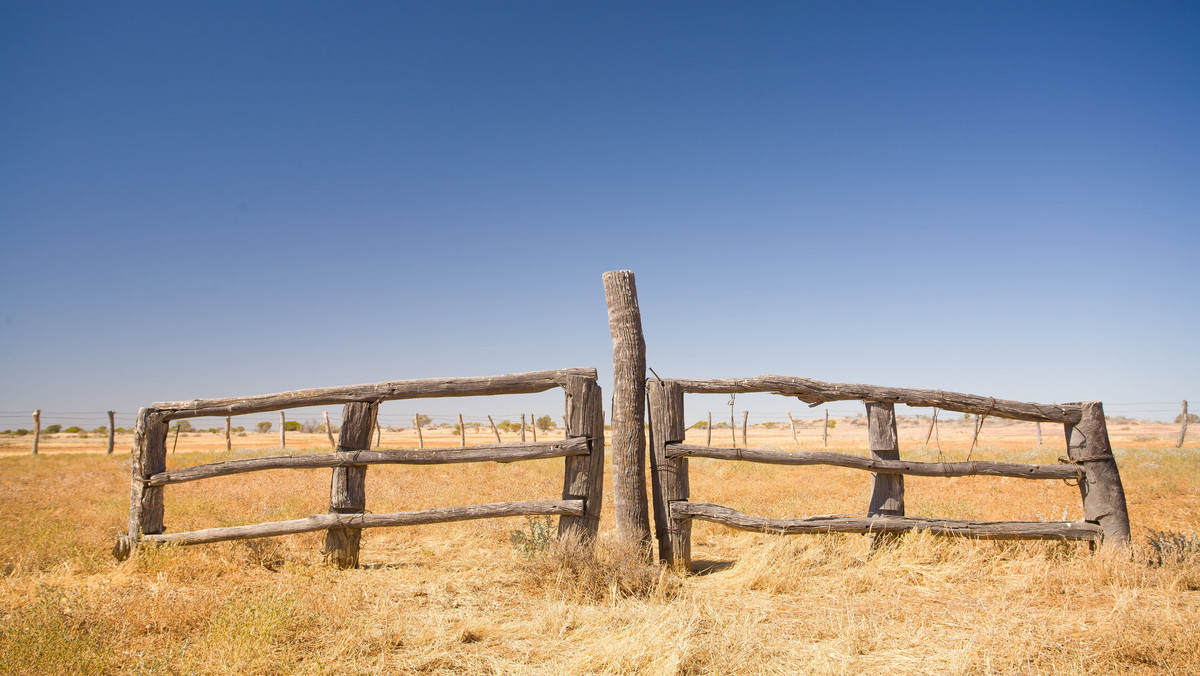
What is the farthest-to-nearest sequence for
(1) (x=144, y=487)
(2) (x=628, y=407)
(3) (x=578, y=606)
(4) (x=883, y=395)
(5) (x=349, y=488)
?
1. (1) (x=144, y=487)
2. (4) (x=883, y=395)
3. (5) (x=349, y=488)
4. (2) (x=628, y=407)
5. (3) (x=578, y=606)

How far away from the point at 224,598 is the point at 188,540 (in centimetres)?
170

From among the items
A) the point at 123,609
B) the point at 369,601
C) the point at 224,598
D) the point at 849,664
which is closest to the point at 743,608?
the point at 849,664

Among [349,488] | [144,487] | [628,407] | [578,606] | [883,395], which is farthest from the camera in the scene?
[144,487]

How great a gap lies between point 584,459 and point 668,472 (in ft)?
2.49

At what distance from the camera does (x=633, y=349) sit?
5406 millimetres

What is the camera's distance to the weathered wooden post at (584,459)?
5281 mm

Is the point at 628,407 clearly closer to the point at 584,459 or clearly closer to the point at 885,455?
the point at 584,459

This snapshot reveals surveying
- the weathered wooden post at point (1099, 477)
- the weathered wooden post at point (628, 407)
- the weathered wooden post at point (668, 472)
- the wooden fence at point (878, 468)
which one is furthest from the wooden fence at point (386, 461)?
the weathered wooden post at point (1099, 477)

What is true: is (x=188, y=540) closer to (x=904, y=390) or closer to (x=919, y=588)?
(x=919, y=588)

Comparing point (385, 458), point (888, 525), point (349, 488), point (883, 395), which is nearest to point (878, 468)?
point (888, 525)

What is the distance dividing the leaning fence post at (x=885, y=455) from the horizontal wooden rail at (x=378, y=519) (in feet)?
9.02

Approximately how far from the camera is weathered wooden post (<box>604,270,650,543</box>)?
5207 millimetres

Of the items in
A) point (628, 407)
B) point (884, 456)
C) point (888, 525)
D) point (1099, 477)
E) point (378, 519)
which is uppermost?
point (628, 407)

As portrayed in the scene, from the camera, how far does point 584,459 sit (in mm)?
5336
